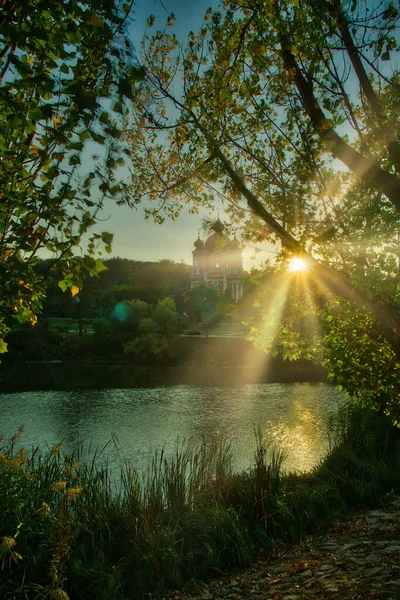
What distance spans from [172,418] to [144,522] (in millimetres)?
13736

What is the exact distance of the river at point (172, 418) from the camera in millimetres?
13742

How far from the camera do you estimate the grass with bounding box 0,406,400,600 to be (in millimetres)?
4648

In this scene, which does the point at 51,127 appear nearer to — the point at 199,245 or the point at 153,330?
the point at 153,330

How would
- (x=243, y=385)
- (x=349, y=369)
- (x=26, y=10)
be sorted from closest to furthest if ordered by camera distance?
(x=26, y=10), (x=349, y=369), (x=243, y=385)

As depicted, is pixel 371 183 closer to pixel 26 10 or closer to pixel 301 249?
pixel 301 249

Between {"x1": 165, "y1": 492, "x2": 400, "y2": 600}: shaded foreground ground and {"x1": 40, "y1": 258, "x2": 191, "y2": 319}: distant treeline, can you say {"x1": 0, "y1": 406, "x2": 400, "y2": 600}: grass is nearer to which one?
{"x1": 165, "y1": 492, "x2": 400, "y2": 600}: shaded foreground ground

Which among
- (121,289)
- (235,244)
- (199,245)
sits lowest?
(121,289)

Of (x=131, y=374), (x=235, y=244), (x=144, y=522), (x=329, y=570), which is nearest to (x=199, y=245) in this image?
(x=131, y=374)

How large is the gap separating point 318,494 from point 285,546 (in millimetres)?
1384

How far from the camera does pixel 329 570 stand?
181 inches

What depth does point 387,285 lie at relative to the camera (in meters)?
5.32

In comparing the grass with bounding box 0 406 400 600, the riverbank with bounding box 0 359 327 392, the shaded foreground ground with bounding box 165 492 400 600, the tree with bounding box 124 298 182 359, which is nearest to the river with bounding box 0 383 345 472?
the riverbank with bounding box 0 359 327 392

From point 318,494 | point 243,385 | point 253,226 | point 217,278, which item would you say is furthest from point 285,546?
point 217,278

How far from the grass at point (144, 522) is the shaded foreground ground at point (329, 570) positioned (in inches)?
12.4
